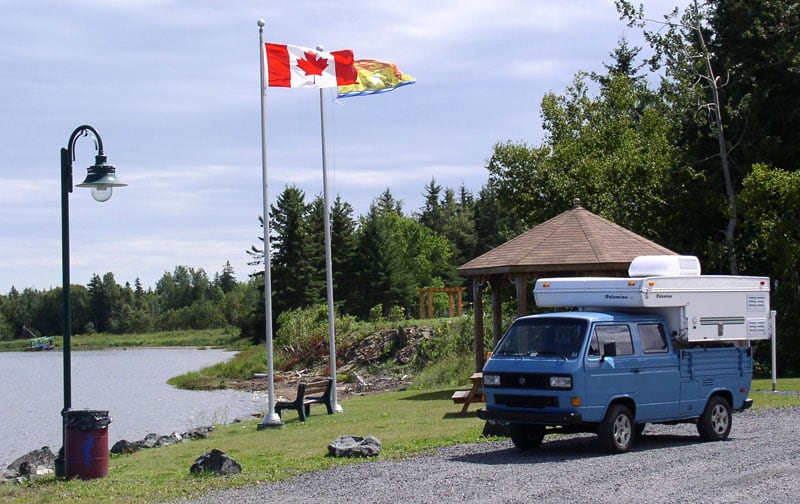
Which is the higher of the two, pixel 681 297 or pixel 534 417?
pixel 681 297

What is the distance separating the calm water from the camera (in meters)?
28.4

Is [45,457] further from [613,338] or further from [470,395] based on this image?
[613,338]

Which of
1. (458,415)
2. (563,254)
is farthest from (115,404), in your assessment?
(563,254)

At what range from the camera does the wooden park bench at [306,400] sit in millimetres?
22203

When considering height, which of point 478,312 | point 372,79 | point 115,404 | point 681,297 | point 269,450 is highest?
point 372,79

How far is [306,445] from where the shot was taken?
16.5 metres

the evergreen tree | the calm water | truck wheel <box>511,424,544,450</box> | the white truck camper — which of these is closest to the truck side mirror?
the white truck camper

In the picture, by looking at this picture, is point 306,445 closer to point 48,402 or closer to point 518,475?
point 518,475

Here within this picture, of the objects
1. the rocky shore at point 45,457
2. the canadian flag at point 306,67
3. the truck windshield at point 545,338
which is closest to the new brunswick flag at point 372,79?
the canadian flag at point 306,67

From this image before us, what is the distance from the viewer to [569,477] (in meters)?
11.5

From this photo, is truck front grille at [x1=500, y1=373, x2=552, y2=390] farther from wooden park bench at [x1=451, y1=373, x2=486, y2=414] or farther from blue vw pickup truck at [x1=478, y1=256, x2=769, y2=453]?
wooden park bench at [x1=451, y1=373, x2=486, y2=414]

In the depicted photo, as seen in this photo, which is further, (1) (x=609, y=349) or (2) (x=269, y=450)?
(2) (x=269, y=450)

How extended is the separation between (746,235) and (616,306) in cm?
2435

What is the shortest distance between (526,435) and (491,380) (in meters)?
1.06
